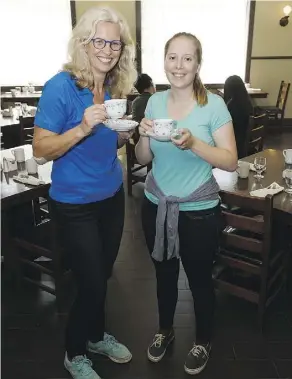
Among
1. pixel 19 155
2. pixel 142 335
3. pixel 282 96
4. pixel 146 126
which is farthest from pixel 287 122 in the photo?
pixel 146 126

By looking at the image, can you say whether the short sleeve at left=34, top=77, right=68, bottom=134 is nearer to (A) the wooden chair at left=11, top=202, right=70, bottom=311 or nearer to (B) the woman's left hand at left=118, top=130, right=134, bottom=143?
(B) the woman's left hand at left=118, top=130, right=134, bottom=143

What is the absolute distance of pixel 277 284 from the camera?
2.35m

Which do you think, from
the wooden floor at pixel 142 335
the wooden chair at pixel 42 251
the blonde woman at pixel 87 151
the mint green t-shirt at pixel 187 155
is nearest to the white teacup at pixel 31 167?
the wooden chair at pixel 42 251

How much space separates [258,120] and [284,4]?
5107mm

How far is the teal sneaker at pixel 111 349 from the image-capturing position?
1990 millimetres

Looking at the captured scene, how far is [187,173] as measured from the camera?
1.67 metres

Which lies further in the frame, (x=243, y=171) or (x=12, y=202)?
(x=243, y=171)

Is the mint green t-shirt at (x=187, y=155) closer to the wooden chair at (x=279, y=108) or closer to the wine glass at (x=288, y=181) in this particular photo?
the wine glass at (x=288, y=181)

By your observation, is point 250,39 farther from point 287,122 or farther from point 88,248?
point 88,248

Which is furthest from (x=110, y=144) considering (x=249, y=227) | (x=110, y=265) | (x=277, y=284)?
(x=277, y=284)

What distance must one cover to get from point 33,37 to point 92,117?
6.95 m

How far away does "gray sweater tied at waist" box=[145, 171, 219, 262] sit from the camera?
167 cm

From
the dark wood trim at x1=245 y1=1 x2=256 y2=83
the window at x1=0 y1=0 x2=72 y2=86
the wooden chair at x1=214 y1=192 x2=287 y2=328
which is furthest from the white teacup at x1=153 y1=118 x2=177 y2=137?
the dark wood trim at x1=245 y1=1 x2=256 y2=83

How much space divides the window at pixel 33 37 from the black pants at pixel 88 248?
250 inches
